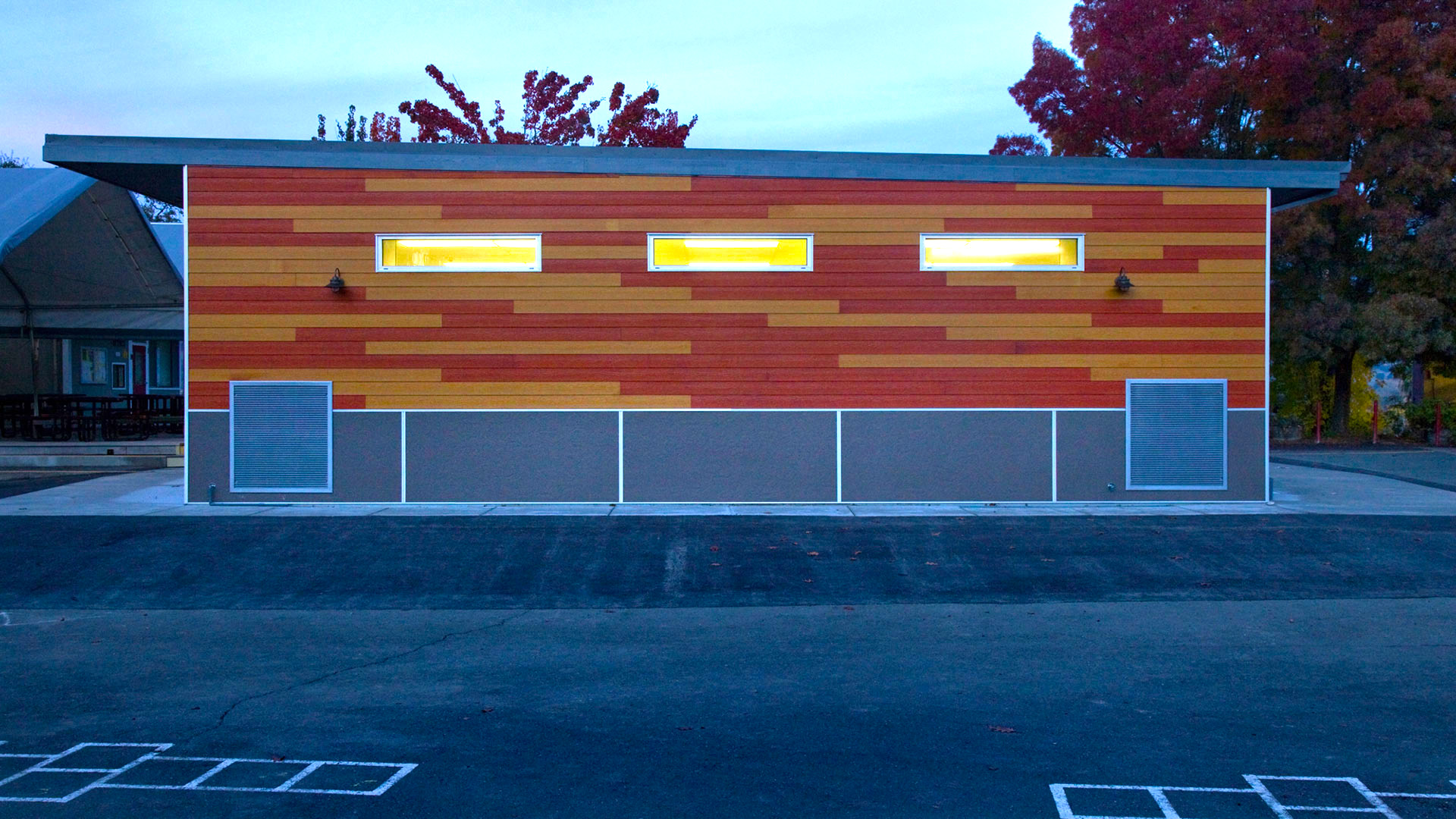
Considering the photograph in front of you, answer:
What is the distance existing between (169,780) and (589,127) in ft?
94.4

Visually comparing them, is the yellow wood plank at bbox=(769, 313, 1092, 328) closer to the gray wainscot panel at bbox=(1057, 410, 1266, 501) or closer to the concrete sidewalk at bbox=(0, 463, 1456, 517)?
the gray wainscot panel at bbox=(1057, 410, 1266, 501)

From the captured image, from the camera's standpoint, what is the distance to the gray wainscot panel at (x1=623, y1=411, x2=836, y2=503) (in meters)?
13.9

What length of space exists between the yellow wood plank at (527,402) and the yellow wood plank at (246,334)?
128 cm

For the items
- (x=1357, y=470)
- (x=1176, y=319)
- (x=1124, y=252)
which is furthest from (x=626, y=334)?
(x=1357, y=470)

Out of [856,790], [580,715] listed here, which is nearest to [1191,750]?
[856,790]

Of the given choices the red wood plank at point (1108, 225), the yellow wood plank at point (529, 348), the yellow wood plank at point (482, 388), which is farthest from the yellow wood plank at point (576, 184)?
the red wood plank at point (1108, 225)

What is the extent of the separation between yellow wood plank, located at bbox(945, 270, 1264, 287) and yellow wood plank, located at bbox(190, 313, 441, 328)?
6.75 metres

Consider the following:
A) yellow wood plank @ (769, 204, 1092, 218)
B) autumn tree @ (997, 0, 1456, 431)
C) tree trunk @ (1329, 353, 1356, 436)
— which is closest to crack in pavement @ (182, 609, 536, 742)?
yellow wood plank @ (769, 204, 1092, 218)

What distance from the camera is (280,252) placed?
13703 millimetres

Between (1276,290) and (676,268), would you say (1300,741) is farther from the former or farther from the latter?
(1276,290)

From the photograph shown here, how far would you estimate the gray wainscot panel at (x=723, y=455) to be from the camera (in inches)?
547

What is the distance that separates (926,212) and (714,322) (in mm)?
3049

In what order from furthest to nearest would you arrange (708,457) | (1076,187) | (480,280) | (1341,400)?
(1341,400)
(1076,187)
(708,457)
(480,280)

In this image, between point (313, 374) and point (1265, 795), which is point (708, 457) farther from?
point (1265, 795)
